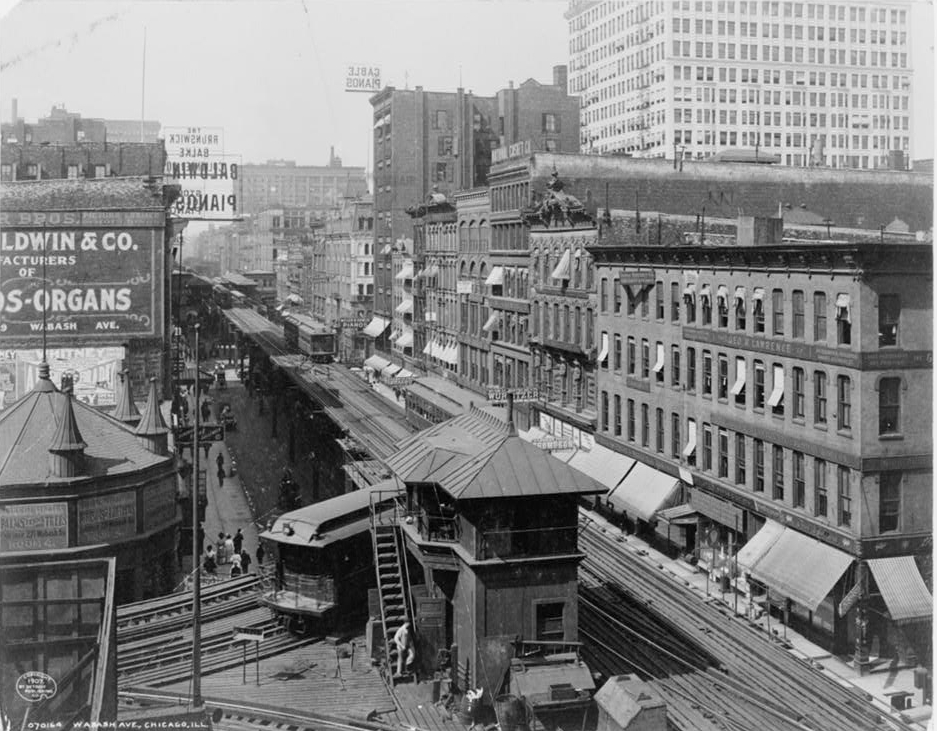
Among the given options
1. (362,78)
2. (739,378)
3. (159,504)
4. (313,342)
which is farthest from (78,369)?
(313,342)

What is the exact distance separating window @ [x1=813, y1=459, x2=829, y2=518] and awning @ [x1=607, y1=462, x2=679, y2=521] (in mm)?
9466

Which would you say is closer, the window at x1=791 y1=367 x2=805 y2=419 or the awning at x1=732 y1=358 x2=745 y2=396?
the window at x1=791 y1=367 x2=805 y2=419

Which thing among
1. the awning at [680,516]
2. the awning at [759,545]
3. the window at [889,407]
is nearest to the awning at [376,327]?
the awning at [680,516]

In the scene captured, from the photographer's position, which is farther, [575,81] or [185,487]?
[575,81]

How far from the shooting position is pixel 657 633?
2917 cm

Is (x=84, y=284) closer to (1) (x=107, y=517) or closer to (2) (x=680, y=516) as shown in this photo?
(1) (x=107, y=517)

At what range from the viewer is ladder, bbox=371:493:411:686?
25484mm

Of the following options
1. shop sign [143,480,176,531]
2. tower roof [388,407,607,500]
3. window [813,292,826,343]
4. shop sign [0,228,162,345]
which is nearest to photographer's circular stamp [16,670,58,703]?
tower roof [388,407,607,500]

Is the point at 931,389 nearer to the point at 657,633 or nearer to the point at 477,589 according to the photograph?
the point at 657,633

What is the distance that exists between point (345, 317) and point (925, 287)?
3677 inches

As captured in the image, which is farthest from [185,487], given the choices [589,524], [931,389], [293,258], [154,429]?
[293,258]

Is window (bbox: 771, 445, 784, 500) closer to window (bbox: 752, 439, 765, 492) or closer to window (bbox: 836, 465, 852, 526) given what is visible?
window (bbox: 752, 439, 765, 492)

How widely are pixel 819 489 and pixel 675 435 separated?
1078 cm

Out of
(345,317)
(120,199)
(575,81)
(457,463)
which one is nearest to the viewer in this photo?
(457,463)
